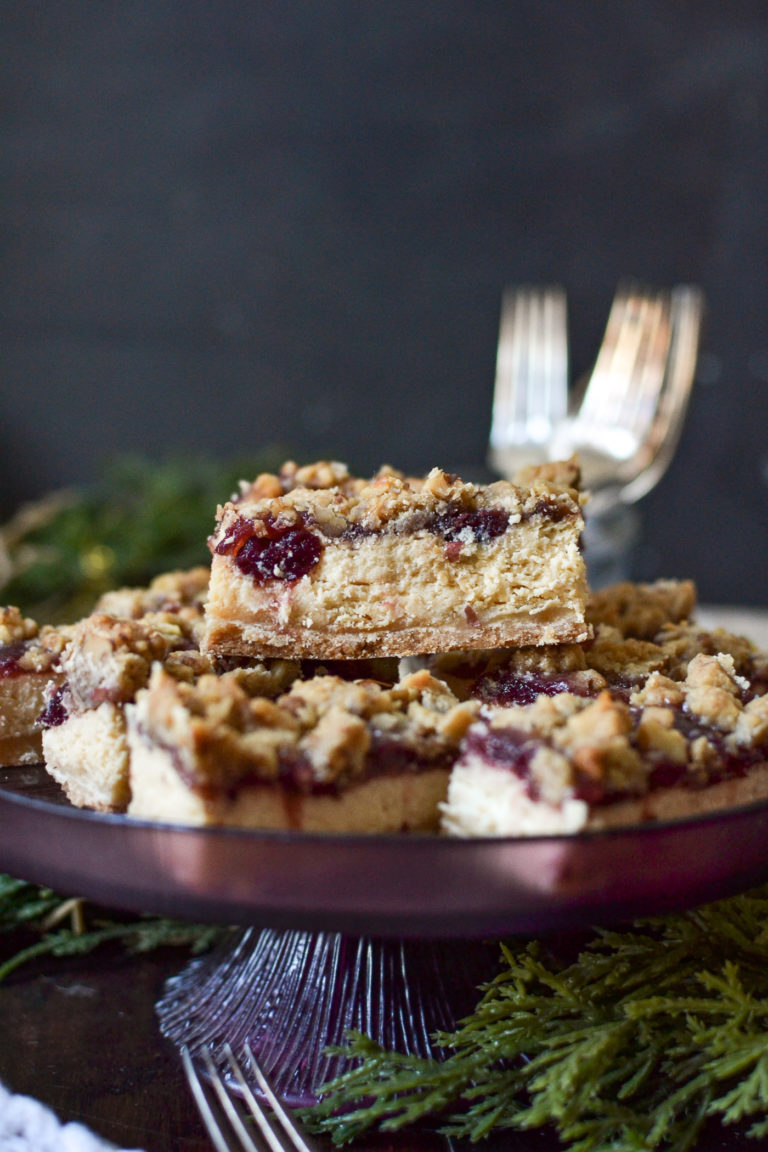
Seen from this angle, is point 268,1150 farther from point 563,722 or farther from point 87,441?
point 87,441

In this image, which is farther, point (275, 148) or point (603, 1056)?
point (275, 148)

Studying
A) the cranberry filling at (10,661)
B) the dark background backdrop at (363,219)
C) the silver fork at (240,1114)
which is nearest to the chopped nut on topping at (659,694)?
the silver fork at (240,1114)

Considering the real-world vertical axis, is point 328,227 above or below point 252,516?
above

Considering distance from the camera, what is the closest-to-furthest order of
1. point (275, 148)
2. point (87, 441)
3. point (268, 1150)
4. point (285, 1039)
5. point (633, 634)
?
point (268, 1150), point (285, 1039), point (633, 634), point (275, 148), point (87, 441)

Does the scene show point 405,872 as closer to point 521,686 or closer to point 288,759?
point 288,759

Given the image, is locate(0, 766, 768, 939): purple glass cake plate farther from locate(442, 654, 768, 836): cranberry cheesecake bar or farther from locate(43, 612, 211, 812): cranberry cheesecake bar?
locate(43, 612, 211, 812): cranberry cheesecake bar

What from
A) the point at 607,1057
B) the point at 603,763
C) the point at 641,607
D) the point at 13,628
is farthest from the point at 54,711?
the point at 641,607

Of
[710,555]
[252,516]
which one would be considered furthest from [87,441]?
[252,516]
